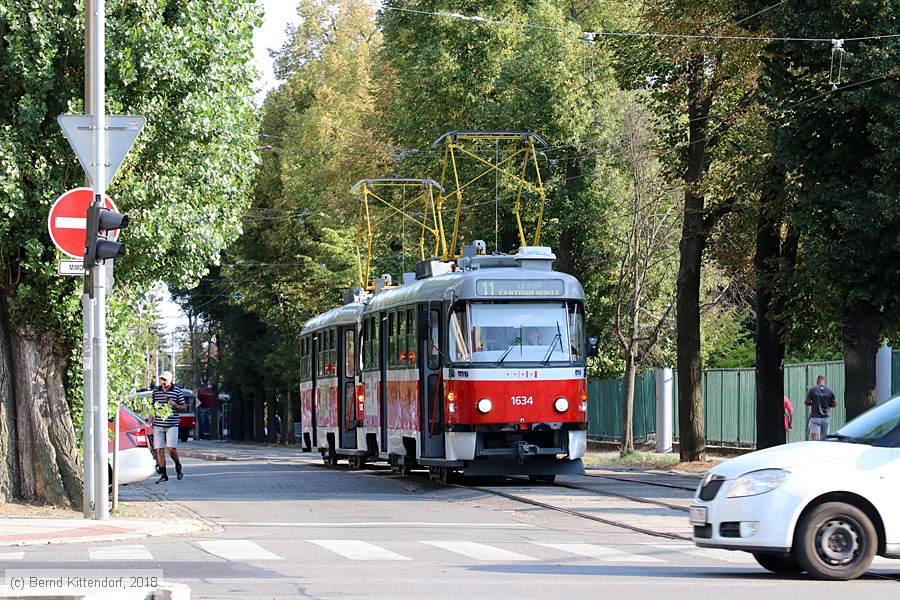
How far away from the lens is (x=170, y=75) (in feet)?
65.6

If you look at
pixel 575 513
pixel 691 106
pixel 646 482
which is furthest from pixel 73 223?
pixel 691 106

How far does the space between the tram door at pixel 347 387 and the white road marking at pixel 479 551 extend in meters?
17.2

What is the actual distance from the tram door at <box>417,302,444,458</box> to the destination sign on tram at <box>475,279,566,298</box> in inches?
37.7

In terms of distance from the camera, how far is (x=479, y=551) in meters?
15.0

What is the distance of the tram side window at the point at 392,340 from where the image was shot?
28.7 m

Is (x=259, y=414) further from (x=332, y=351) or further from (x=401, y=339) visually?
Answer: (x=401, y=339)

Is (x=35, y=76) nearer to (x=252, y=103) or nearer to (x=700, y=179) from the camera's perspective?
(x=252, y=103)

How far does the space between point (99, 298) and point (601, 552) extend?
636 centimetres

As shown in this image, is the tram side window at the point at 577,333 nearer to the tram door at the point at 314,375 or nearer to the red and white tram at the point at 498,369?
the red and white tram at the point at 498,369

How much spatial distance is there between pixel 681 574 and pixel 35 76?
1067cm

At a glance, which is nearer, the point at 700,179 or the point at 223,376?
the point at 700,179

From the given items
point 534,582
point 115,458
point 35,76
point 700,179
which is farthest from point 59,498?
point 700,179

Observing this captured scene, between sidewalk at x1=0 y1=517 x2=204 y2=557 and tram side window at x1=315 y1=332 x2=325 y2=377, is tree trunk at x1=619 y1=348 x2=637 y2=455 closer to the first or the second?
tram side window at x1=315 y1=332 x2=325 y2=377

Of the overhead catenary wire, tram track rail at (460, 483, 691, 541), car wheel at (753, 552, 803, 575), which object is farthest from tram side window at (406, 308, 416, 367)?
car wheel at (753, 552, 803, 575)
